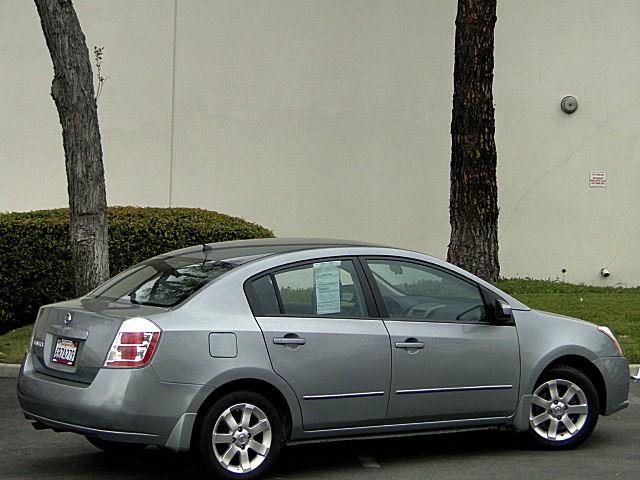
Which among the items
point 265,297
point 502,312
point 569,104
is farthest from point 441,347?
point 569,104

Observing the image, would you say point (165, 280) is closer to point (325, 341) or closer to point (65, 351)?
point (65, 351)

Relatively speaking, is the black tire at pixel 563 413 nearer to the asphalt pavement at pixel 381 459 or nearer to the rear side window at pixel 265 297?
the asphalt pavement at pixel 381 459

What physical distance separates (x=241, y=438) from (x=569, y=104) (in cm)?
1072

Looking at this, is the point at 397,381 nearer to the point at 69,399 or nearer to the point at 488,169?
the point at 69,399

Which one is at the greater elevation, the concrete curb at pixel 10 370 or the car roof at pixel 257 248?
the car roof at pixel 257 248

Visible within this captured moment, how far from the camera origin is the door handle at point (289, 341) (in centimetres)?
666

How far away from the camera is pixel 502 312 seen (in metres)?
7.41

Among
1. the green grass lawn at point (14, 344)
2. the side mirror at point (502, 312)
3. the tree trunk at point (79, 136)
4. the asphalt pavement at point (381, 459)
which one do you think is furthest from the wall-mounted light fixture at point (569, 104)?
the side mirror at point (502, 312)

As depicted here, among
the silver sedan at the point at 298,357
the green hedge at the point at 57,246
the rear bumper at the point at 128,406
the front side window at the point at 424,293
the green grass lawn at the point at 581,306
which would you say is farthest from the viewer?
the green hedge at the point at 57,246

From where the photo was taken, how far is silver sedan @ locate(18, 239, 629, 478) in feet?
→ 20.8

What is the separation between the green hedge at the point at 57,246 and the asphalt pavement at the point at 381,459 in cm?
457

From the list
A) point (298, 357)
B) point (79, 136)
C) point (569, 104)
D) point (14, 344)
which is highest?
point (569, 104)

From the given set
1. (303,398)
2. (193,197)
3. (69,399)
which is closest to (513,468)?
(303,398)

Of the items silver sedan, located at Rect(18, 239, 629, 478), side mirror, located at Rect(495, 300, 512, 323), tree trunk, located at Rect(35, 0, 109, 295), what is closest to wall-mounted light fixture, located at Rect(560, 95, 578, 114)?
tree trunk, located at Rect(35, 0, 109, 295)
